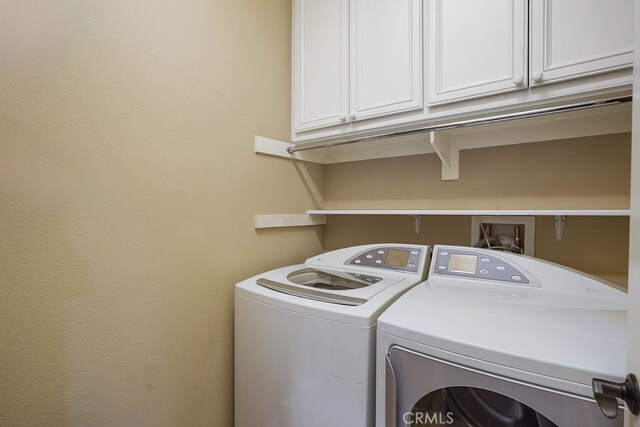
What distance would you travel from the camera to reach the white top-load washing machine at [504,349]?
1.96 ft

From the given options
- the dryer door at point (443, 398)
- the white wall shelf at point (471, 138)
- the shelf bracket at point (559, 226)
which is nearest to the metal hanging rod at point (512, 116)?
the white wall shelf at point (471, 138)

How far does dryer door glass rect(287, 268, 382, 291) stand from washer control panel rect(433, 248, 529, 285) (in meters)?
0.28

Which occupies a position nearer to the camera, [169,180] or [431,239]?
[169,180]

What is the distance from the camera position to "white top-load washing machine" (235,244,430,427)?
0.86m

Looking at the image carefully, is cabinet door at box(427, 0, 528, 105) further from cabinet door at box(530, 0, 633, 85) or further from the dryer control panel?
the dryer control panel

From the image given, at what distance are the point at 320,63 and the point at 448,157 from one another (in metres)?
0.81

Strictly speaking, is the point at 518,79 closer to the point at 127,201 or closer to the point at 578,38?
the point at 578,38

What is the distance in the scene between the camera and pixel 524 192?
4.23 ft

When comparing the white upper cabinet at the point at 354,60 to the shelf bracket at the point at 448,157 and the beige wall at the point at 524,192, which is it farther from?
the beige wall at the point at 524,192

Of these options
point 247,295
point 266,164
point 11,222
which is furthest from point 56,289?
point 266,164

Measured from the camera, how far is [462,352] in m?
0.69

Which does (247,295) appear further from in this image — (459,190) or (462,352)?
(459,190)

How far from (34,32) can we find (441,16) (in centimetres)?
138

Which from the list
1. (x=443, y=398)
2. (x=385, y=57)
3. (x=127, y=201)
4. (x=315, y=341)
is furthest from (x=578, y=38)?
(x=127, y=201)
